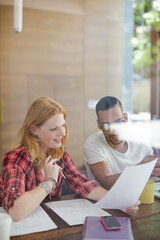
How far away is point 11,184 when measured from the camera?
3.44 feet

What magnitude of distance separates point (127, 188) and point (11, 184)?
38 centimetres

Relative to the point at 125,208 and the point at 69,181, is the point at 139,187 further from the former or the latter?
the point at 69,181

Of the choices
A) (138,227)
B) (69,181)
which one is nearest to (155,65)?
(69,181)

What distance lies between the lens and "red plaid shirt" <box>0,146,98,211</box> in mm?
1036

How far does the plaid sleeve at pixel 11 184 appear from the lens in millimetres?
1003

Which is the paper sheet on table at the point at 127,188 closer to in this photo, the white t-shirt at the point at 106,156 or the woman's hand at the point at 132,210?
the woman's hand at the point at 132,210

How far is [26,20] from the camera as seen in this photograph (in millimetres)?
2779

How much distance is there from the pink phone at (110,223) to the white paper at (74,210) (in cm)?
8

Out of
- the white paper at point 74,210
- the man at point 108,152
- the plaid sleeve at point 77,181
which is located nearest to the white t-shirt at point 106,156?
the man at point 108,152

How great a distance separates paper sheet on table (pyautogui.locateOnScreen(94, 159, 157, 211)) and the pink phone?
3.6 inches

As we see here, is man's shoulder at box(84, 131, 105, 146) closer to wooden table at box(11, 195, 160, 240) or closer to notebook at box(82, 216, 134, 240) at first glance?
wooden table at box(11, 195, 160, 240)

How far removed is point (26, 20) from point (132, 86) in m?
1.24

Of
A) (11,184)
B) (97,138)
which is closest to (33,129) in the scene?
(11,184)

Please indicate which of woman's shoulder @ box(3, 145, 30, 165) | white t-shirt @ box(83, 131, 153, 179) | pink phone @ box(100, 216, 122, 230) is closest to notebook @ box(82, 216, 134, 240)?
pink phone @ box(100, 216, 122, 230)
